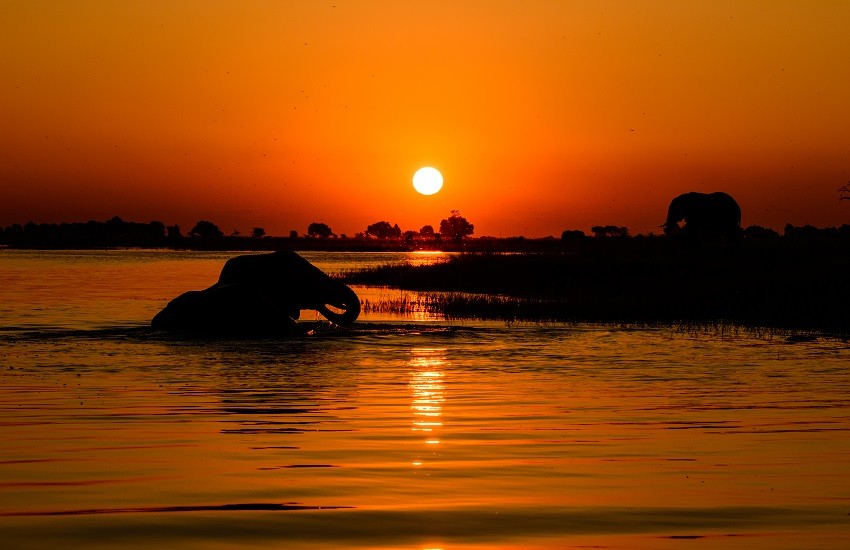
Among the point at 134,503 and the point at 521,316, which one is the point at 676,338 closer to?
the point at 521,316

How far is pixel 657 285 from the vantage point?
34.5 meters

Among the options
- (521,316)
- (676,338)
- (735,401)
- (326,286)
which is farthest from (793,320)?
(735,401)

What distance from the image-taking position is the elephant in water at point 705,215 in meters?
47.6

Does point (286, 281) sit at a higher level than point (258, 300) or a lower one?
higher

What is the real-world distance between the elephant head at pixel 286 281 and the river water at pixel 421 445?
2.45m

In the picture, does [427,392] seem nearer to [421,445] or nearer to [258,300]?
[421,445]

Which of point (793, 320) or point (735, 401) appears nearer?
point (735, 401)

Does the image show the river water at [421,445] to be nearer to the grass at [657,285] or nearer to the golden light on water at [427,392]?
the golden light on water at [427,392]

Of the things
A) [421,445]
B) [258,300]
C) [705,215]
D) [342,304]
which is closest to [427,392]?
[421,445]

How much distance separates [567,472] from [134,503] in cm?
354

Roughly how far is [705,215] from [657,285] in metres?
14.2

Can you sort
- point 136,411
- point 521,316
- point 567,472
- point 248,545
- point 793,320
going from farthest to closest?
point 521,316 → point 793,320 → point 136,411 → point 567,472 → point 248,545

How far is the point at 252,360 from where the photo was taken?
60.4 feet

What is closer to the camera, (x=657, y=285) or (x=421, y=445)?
(x=421, y=445)
